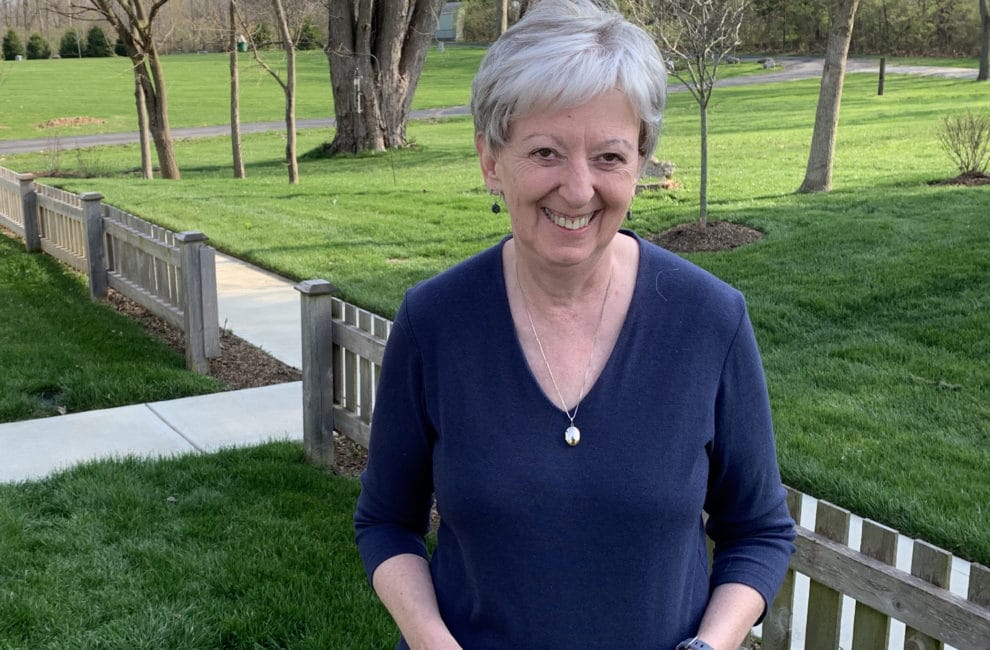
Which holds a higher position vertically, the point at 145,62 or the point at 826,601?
the point at 145,62

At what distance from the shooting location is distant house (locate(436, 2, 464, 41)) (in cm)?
8318

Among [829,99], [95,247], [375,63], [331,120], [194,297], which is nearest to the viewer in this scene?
[194,297]

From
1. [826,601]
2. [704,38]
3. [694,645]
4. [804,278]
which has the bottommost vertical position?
[804,278]

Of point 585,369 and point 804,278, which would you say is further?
point 804,278

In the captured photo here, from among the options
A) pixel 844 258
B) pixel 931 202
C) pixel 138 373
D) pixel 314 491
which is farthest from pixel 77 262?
pixel 931 202

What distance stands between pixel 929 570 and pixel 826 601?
407mm

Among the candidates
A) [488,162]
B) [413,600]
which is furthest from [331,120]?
[413,600]

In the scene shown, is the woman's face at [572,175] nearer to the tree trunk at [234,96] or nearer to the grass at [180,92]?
the tree trunk at [234,96]

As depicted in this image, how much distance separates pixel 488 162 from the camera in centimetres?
189

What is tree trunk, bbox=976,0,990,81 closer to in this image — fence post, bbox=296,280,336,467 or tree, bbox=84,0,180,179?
tree, bbox=84,0,180,179

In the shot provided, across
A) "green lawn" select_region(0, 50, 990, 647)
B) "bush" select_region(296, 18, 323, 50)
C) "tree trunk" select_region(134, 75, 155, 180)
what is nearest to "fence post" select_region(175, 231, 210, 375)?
"green lawn" select_region(0, 50, 990, 647)

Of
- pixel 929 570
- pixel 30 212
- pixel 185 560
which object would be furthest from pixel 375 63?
pixel 929 570

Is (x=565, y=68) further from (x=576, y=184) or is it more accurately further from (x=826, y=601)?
(x=826, y=601)

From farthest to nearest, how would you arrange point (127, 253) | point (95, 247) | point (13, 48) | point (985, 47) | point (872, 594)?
point (13, 48)
point (985, 47)
point (95, 247)
point (127, 253)
point (872, 594)
